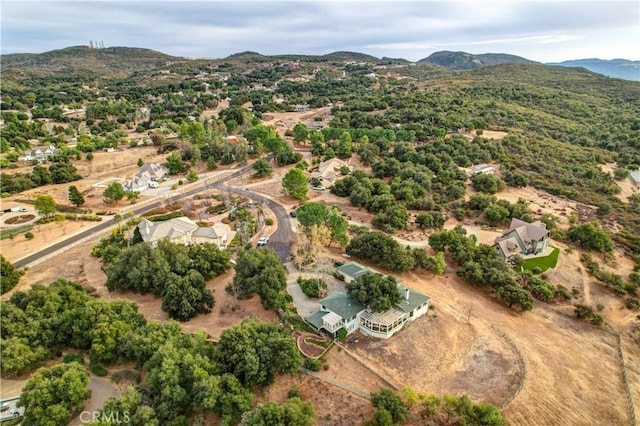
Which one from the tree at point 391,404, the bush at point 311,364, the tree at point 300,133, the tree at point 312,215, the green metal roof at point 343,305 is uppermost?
the tree at point 300,133

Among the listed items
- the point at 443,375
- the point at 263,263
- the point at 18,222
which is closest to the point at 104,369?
the point at 263,263

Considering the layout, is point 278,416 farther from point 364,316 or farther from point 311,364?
point 364,316

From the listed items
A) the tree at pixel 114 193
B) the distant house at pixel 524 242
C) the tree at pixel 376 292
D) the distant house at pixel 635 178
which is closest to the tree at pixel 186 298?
the tree at pixel 376 292

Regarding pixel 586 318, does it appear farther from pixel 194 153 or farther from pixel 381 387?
pixel 194 153

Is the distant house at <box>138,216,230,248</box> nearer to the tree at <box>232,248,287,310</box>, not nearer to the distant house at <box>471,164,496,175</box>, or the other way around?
the tree at <box>232,248,287,310</box>

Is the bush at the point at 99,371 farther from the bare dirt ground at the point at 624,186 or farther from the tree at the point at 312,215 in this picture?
the bare dirt ground at the point at 624,186

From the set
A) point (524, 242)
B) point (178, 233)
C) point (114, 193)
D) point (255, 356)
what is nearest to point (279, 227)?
point (178, 233)
